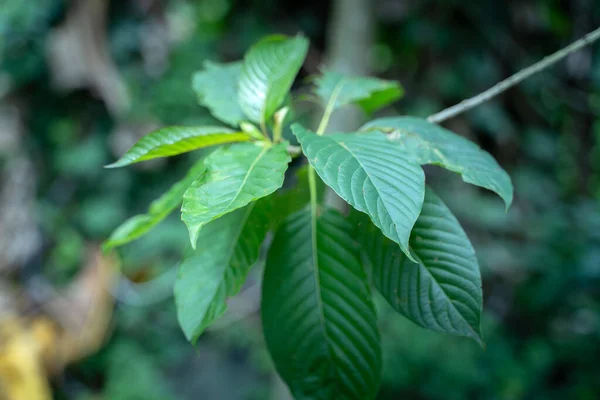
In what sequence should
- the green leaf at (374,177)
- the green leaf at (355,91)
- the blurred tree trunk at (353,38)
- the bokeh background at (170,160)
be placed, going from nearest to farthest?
the green leaf at (374,177), the green leaf at (355,91), the blurred tree trunk at (353,38), the bokeh background at (170,160)

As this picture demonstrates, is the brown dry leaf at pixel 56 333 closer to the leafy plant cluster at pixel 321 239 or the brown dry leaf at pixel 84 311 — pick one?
the brown dry leaf at pixel 84 311

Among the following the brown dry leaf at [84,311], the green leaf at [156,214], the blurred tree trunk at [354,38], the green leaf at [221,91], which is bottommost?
the brown dry leaf at [84,311]

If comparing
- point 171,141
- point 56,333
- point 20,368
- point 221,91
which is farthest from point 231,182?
point 56,333

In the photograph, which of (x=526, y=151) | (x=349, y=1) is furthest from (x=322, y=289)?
(x=526, y=151)

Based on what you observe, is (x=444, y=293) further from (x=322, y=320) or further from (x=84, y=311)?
(x=84, y=311)

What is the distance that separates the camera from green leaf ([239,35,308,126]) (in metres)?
0.72

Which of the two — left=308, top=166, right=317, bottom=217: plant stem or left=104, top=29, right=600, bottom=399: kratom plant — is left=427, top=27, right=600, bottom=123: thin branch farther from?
left=308, top=166, right=317, bottom=217: plant stem

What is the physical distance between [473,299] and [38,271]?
3.58 metres

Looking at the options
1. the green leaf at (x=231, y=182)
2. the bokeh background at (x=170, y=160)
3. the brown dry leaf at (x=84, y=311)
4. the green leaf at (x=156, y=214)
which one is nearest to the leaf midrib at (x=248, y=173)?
the green leaf at (x=231, y=182)

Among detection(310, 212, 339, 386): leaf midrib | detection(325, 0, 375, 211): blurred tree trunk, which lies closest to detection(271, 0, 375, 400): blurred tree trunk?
detection(325, 0, 375, 211): blurred tree trunk

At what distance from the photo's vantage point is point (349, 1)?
2.23 meters

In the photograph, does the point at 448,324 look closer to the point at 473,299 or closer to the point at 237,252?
the point at 473,299

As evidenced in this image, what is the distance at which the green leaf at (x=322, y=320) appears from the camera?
2.10ft

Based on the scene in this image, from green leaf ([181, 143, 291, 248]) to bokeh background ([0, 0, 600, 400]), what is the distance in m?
2.06
